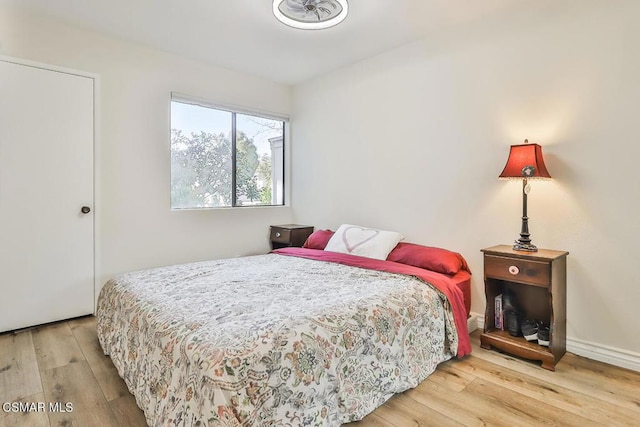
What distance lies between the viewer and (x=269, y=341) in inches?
53.8

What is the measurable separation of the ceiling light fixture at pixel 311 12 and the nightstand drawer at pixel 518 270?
77.5 inches

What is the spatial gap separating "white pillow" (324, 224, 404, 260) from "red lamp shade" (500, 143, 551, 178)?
1.04 metres

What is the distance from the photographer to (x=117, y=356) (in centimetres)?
200

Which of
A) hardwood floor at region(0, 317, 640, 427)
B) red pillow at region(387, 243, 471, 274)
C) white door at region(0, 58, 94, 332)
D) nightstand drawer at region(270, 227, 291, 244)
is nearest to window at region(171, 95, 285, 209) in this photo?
nightstand drawer at region(270, 227, 291, 244)

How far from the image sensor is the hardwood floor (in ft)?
5.31

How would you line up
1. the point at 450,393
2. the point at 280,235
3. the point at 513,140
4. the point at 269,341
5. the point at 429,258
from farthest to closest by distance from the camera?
the point at 280,235, the point at 429,258, the point at 513,140, the point at 450,393, the point at 269,341

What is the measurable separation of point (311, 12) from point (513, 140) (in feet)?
5.62

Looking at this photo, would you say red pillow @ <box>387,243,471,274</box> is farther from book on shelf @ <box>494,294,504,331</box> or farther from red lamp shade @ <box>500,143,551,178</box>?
red lamp shade @ <box>500,143,551,178</box>

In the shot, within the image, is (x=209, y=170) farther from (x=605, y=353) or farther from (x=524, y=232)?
(x=605, y=353)

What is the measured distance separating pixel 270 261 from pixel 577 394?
6.99ft

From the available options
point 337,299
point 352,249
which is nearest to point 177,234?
point 352,249

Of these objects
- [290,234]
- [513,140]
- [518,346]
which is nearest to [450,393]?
[518,346]

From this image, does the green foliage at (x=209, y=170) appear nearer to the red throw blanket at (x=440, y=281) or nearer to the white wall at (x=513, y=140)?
the white wall at (x=513, y=140)

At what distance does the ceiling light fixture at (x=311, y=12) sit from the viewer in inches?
92.2
